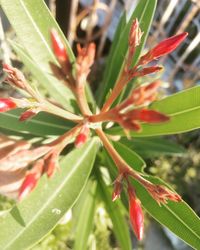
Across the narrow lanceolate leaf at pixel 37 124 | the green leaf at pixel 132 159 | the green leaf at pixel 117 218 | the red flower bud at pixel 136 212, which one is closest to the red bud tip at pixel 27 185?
the red flower bud at pixel 136 212

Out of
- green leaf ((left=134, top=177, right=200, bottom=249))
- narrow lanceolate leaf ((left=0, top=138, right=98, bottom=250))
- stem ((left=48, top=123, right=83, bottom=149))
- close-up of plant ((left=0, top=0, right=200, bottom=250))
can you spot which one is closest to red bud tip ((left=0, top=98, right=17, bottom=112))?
close-up of plant ((left=0, top=0, right=200, bottom=250))

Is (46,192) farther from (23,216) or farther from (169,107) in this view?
(169,107)

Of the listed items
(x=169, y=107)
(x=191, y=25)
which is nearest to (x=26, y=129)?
(x=169, y=107)

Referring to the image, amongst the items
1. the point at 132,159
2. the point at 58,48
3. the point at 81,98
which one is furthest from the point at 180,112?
the point at 58,48

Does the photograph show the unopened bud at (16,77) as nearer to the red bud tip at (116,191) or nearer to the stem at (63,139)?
the stem at (63,139)

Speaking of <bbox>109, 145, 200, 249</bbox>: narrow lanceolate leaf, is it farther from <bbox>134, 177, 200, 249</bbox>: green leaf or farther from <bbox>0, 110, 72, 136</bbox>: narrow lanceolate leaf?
<bbox>0, 110, 72, 136</bbox>: narrow lanceolate leaf

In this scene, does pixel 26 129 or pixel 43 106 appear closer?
pixel 43 106

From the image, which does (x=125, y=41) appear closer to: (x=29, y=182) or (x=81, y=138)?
(x=81, y=138)
